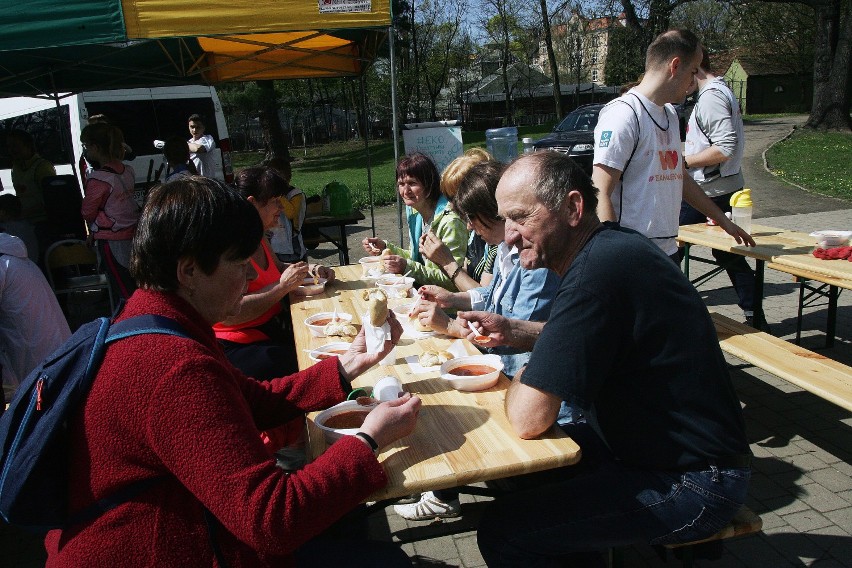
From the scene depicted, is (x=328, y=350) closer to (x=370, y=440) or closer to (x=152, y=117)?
(x=370, y=440)

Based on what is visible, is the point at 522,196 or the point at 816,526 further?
the point at 816,526

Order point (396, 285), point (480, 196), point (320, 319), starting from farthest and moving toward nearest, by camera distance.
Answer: point (396, 285) < point (320, 319) < point (480, 196)

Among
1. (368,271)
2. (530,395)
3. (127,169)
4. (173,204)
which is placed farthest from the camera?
(127,169)

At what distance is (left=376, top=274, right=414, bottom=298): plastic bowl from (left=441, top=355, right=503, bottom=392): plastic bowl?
115cm

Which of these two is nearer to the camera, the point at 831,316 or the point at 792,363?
the point at 792,363

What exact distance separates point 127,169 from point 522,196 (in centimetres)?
527

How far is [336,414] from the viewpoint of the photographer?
1.84 metres

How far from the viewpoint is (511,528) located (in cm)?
176

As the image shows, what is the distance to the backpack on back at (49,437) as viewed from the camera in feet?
4.05

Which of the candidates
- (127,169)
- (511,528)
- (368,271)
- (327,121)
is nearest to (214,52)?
(127,169)

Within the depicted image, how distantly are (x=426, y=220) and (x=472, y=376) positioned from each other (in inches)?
84.0

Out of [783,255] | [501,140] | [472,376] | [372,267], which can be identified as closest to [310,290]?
[372,267]

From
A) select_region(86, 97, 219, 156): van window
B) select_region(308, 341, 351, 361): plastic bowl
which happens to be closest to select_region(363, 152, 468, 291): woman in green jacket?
select_region(308, 341, 351, 361): plastic bowl

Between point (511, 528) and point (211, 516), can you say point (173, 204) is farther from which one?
point (511, 528)
